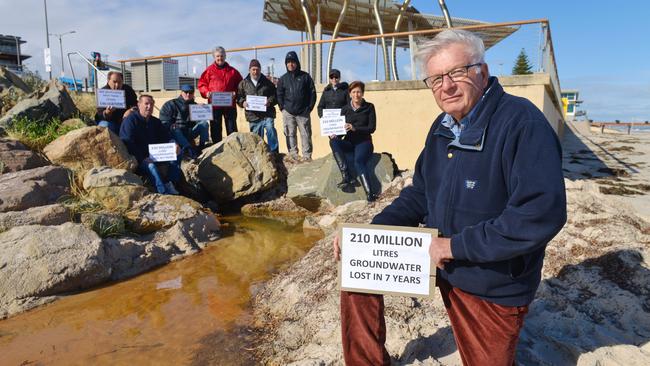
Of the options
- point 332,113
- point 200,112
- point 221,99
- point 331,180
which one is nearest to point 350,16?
point 221,99

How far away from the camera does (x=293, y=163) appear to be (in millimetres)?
9250

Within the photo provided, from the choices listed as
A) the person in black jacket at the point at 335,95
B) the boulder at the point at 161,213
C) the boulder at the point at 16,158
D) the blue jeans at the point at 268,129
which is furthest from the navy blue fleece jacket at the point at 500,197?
the blue jeans at the point at 268,129

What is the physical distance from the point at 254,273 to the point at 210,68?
5905 millimetres

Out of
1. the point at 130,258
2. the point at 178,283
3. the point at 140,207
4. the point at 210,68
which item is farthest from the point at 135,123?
the point at 178,283

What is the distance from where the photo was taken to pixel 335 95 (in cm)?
803

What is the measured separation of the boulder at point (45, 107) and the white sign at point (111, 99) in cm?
212

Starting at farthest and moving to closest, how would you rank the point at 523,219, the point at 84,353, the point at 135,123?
the point at 135,123 → the point at 84,353 → the point at 523,219

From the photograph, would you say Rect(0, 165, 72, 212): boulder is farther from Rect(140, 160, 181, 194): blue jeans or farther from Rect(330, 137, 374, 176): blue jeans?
Rect(330, 137, 374, 176): blue jeans

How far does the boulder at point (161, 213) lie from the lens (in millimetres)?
6270

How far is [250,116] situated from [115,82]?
8.68 feet

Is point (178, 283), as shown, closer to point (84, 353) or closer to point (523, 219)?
point (84, 353)

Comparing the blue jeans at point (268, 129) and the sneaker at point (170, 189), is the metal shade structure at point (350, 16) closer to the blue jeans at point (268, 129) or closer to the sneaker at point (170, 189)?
the blue jeans at point (268, 129)

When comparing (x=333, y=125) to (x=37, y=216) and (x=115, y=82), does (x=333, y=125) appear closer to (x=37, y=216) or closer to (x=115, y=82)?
(x=115, y=82)

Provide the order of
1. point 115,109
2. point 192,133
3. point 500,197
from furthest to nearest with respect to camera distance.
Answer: point 192,133 < point 115,109 < point 500,197
